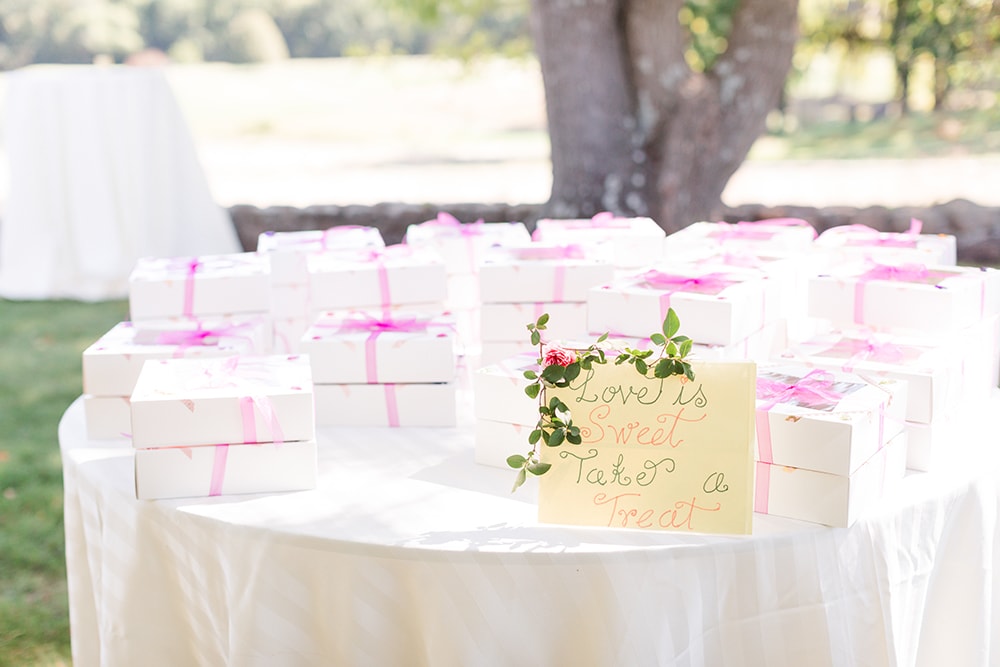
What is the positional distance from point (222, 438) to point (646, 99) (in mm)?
3451

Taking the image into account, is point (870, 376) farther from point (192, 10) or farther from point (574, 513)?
point (192, 10)

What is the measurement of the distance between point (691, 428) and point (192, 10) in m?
23.3

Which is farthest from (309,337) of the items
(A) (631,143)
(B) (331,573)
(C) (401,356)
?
(A) (631,143)

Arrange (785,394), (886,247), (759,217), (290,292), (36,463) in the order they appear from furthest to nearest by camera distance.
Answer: (759,217) < (36,463) < (290,292) < (886,247) < (785,394)

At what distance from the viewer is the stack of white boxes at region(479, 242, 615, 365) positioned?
1.89 m

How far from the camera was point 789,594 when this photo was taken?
4.02ft

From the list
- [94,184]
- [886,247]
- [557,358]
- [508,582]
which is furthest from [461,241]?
[94,184]

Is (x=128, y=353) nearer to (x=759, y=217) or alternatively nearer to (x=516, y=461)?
(x=516, y=461)

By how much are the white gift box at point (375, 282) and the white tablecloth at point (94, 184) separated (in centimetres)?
399

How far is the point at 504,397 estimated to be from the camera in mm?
1434

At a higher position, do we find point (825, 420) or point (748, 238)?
point (748, 238)

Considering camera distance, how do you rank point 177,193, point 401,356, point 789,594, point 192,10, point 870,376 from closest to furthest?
1. point 789,594
2. point 870,376
3. point 401,356
4. point 177,193
5. point 192,10

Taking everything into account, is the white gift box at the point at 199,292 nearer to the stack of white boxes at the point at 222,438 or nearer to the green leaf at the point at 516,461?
the stack of white boxes at the point at 222,438

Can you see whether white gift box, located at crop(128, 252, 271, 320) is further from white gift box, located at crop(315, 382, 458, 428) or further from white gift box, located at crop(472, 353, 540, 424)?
white gift box, located at crop(472, 353, 540, 424)
